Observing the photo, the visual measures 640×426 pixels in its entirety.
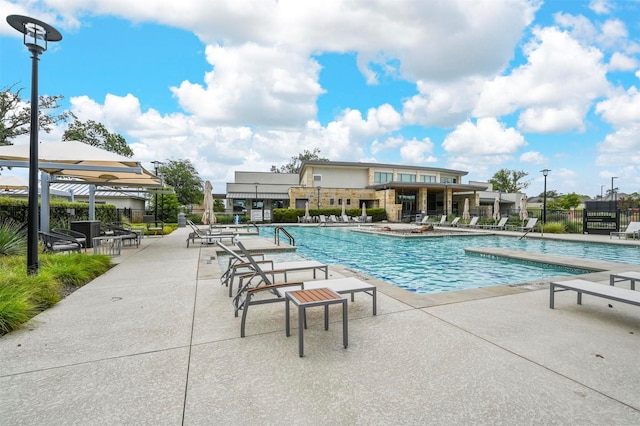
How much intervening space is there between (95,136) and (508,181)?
6695 cm

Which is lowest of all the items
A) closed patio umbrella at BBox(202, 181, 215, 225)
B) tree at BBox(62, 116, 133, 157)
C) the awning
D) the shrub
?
the shrub

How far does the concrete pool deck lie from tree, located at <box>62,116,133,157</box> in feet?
108

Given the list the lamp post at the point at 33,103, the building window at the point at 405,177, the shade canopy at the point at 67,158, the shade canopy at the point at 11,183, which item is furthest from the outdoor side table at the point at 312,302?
the building window at the point at 405,177

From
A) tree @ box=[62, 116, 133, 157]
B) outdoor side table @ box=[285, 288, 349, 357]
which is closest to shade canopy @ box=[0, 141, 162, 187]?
outdoor side table @ box=[285, 288, 349, 357]

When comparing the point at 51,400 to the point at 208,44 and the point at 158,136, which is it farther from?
the point at 158,136

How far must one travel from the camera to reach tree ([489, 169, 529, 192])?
6066cm

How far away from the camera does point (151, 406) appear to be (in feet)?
6.96

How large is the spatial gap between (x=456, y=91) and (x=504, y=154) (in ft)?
72.6

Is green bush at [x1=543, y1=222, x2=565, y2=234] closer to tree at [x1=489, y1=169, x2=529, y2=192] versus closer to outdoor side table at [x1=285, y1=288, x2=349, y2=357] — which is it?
outdoor side table at [x1=285, y1=288, x2=349, y2=357]

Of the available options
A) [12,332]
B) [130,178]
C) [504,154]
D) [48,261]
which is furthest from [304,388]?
[504,154]

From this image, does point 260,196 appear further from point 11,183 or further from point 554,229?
point 554,229

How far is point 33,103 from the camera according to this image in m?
5.07

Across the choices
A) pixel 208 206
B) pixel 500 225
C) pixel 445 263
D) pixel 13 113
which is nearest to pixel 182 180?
pixel 13 113

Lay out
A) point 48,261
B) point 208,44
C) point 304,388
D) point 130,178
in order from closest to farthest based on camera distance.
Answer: point 304,388
point 48,261
point 130,178
point 208,44
